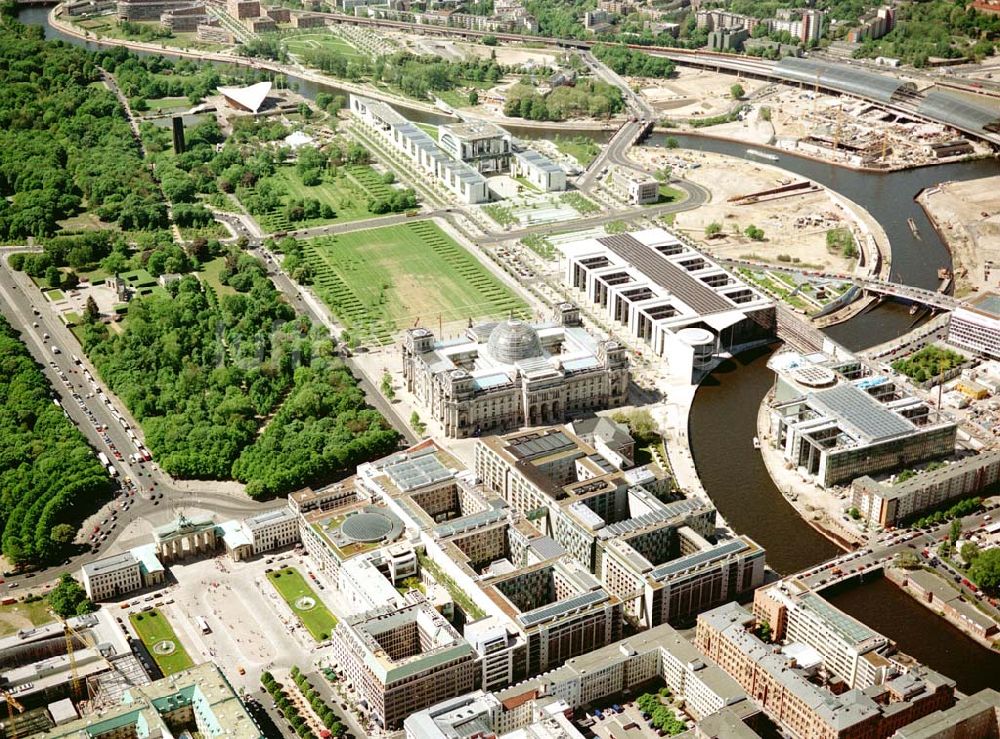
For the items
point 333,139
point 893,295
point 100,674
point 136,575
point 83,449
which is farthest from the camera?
point 333,139

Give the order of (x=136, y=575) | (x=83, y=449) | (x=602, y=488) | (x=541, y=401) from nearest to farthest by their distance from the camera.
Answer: (x=136, y=575), (x=602, y=488), (x=83, y=449), (x=541, y=401)

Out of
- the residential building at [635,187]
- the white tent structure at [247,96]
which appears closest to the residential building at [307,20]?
the white tent structure at [247,96]

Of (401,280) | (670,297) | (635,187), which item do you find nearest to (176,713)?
(670,297)

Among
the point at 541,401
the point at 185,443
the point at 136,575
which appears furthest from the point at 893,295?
the point at 136,575

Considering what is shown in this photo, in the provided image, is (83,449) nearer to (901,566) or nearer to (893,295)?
(901,566)

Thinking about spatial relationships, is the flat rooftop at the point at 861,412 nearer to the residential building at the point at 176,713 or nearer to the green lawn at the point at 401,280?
the green lawn at the point at 401,280

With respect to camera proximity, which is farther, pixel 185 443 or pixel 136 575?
pixel 185 443

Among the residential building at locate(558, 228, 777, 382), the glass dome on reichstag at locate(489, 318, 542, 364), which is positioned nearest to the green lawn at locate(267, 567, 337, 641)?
the glass dome on reichstag at locate(489, 318, 542, 364)
